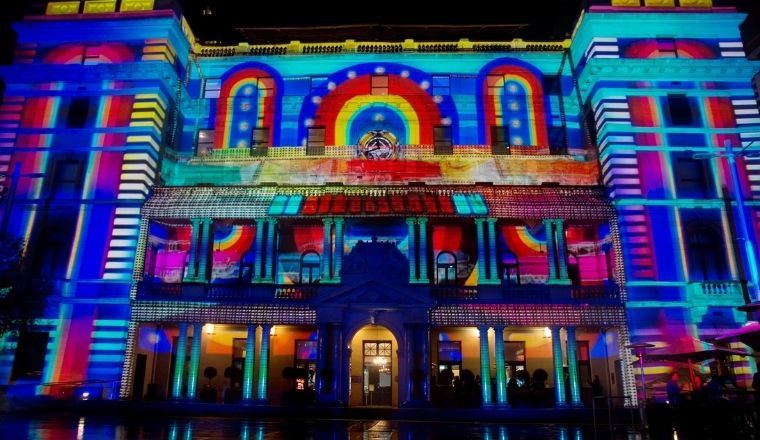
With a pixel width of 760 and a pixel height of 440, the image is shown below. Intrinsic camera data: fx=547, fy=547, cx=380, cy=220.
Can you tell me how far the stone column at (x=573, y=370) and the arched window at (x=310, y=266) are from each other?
14.1 meters

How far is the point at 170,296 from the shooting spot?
95.2 ft

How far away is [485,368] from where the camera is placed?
27.4 m

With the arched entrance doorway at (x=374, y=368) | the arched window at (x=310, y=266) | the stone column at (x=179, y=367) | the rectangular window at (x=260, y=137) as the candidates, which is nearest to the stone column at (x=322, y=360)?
the arched entrance doorway at (x=374, y=368)

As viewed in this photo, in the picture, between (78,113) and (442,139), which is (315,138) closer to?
(442,139)

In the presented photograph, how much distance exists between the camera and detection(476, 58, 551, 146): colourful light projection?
34562 millimetres

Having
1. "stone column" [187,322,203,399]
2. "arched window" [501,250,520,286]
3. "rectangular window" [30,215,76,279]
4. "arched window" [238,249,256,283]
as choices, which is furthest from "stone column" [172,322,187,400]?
"arched window" [501,250,520,286]

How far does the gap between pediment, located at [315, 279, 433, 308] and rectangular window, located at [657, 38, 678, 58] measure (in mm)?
20555

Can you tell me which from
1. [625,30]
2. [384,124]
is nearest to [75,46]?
[384,124]

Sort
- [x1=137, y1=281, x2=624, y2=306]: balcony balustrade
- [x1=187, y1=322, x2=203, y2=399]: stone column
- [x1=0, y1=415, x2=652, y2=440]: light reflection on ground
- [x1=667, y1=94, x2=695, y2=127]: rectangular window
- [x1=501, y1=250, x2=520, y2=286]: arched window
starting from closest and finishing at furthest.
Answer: [x1=0, y1=415, x2=652, y2=440]: light reflection on ground < [x1=187, y1=322, x2=203, y2=399]: stone column < [x1=137, y1=281, x2=624, y2=306]: balcony balustrade < [x1=667, y1=94, x2=695, y2=127]: rectangular window < [x1=501, y1=250, x2=520, y2=286]: arched window

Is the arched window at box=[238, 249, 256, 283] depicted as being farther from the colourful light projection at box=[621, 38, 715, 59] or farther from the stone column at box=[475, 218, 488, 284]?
the colourful light projection at box=[621, 38, 715, 59]

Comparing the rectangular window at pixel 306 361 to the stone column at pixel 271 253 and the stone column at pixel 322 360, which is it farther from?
the stone column at pixel 271 253

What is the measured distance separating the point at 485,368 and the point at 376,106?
17.7 meters

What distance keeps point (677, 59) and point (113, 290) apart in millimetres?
33873

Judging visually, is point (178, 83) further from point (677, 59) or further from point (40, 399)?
point (677, 59)
